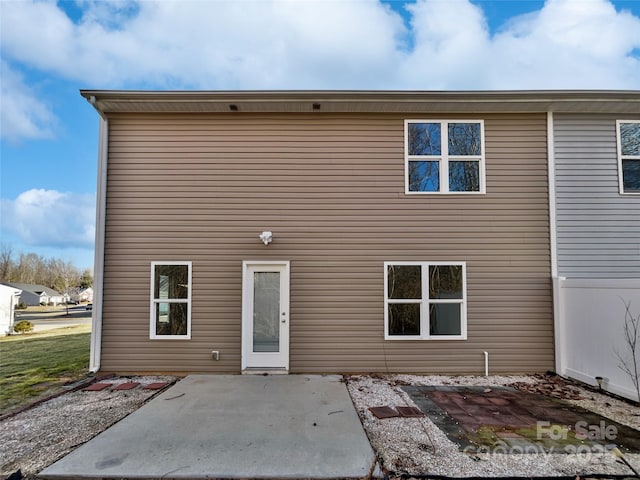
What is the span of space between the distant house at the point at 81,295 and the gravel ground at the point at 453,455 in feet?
152

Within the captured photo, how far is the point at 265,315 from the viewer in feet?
19.3

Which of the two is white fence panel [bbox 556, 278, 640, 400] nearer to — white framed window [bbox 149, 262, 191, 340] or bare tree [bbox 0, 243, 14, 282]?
white framed window [bbox 149, 262, 191, 340]

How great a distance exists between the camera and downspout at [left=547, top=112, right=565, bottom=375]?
575 cm

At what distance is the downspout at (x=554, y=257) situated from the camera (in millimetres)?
5746

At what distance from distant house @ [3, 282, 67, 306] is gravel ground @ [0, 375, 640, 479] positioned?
3833 centimetres

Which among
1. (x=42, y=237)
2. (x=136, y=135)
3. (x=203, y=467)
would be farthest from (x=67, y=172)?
(x=42, y=237)

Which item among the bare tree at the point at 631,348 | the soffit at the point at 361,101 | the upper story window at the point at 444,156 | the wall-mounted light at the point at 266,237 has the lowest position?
the bare tree at the point at 631,348

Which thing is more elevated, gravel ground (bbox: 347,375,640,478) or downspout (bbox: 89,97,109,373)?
downspout (bbox: 89,97,109,373)

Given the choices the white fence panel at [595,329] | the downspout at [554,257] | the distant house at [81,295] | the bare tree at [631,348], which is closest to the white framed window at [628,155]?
the downspout at [554,257]

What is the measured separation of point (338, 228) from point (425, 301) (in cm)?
207

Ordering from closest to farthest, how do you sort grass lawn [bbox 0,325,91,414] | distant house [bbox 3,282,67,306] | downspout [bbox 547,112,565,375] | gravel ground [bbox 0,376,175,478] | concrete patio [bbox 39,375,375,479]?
concrete patio [bbox 39,375,375,479]
gravel ground [bbox 0,376,175,478]
grass lawn [bbox 0,325,91,414]
downspout [bbox 547,112,565,375]
distant house [bbox 3,282,67,306]

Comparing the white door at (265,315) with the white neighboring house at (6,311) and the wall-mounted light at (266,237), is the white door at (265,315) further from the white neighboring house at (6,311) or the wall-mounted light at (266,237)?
the white neighboring house at (6,311)

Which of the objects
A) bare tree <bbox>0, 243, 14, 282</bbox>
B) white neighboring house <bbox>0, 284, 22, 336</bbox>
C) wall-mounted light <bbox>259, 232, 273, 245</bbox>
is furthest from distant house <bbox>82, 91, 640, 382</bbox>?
bare tree <bbox>0, 243, 14, 282</bbox>

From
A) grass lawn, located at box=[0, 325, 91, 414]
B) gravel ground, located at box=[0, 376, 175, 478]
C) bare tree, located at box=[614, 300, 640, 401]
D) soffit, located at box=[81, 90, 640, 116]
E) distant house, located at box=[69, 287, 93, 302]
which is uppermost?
soffit, located at box=[81, 90, 640, 116]
